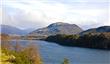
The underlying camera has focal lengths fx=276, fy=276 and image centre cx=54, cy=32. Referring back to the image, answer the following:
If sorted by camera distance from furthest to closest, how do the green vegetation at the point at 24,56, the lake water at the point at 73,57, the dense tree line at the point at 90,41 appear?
the dense tree line at the point at 90,41 < the lake water at the point at 73,57 < the green vegetation at the point at 24,56

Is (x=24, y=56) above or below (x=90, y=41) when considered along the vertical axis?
above

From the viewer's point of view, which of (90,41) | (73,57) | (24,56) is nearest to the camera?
(24,56)

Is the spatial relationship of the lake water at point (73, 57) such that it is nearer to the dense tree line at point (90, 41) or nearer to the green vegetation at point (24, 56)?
the green vegetation at point (24, 56)

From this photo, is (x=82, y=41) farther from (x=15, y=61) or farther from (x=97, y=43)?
(x=15, y=61)

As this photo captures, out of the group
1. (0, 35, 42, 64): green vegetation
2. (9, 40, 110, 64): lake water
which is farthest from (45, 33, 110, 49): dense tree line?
(0, 35, 42, 64): green vegetation

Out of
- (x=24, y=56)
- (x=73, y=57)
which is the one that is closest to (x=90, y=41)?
(x=73, y=57)

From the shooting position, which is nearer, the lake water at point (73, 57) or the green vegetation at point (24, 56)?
the green vegetation at point (24, 56)

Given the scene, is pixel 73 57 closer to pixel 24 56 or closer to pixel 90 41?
pixel 24 56

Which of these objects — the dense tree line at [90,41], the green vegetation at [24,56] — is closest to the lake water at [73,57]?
the green vegetation at [24,56]

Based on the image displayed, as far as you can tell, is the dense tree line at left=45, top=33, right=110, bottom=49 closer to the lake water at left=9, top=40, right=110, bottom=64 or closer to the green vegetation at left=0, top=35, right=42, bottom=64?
the lake water at left=9, top=40, right=110, bottom=64

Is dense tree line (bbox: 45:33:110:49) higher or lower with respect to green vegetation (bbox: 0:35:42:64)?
lower

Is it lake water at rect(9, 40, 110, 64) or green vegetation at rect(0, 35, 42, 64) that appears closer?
green vegetation at rect(0, 35, 42, 64)

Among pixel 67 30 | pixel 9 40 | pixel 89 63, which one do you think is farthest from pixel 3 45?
pixel 67 30

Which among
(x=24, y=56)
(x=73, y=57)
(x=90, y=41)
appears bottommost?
(x=90, y=41)
